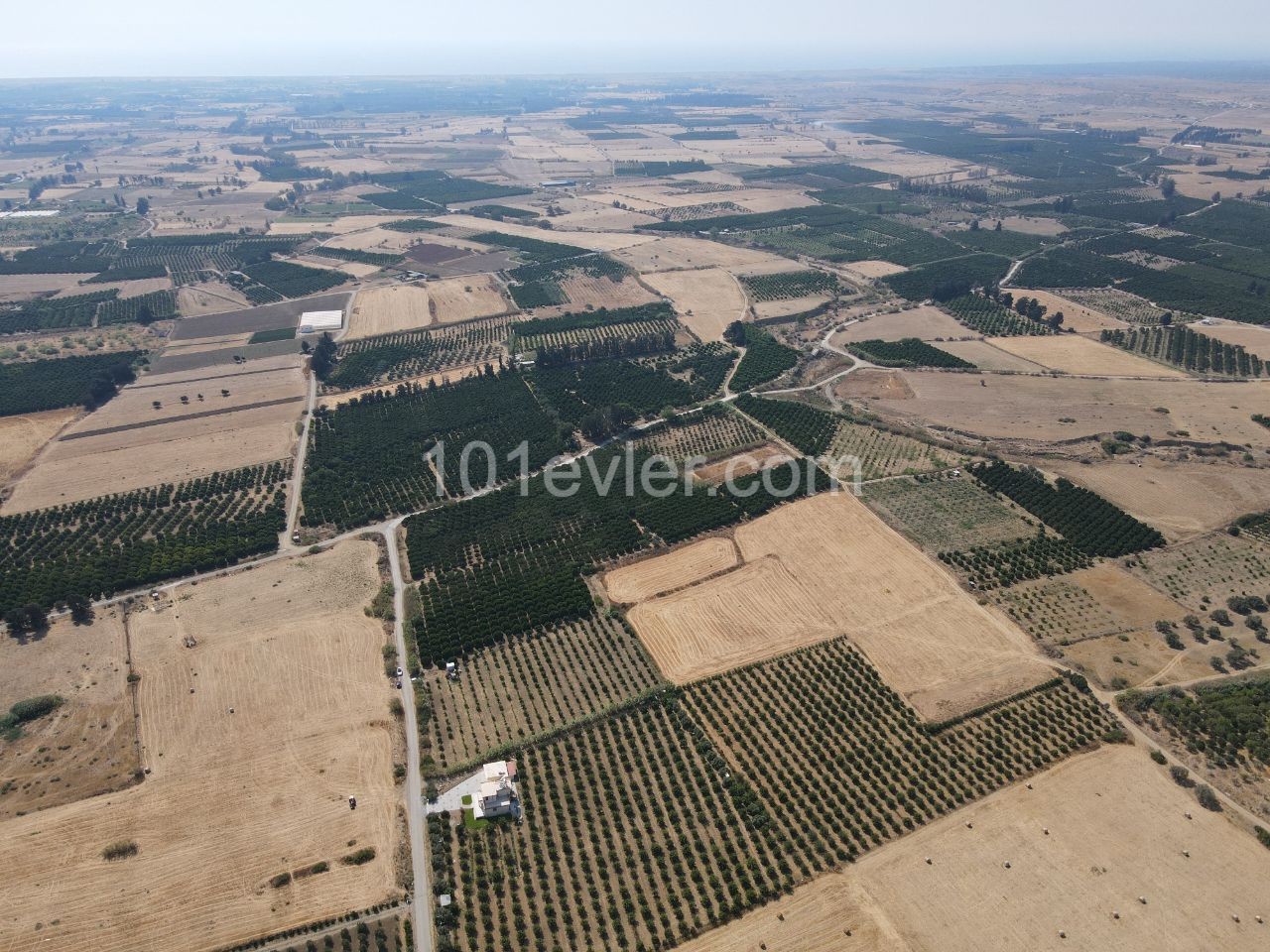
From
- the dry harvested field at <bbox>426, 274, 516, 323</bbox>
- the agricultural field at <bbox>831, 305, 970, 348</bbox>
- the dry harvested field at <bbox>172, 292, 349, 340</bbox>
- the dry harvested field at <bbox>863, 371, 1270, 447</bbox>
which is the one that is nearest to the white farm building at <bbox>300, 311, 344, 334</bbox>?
the dry harvested field at <bbox>172, 292, 349, 340</bbox>

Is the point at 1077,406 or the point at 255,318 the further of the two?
the point at 255,318

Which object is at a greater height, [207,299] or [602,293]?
[207,299]

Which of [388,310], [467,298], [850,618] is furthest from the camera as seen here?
[467,298]

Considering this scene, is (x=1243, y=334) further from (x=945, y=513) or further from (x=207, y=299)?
(x=207, y=299)

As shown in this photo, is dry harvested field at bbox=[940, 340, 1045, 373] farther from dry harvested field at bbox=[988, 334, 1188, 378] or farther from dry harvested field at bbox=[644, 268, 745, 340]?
dry harvested field at bbox=[644, 268, 745, 340]

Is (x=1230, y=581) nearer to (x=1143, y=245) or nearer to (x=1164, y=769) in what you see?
(x=1164, y=769)

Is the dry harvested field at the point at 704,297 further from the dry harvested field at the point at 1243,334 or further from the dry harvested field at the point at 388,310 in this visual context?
the dry harvested field at the point at 1243,334

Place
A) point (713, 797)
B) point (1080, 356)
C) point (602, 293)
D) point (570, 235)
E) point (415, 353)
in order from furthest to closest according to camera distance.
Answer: point (570, 235), point (602, 293), point (415, 353), point (1080, 356), point (713, 797)

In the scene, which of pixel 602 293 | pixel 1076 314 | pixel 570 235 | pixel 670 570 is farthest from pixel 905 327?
pixel 570 235
